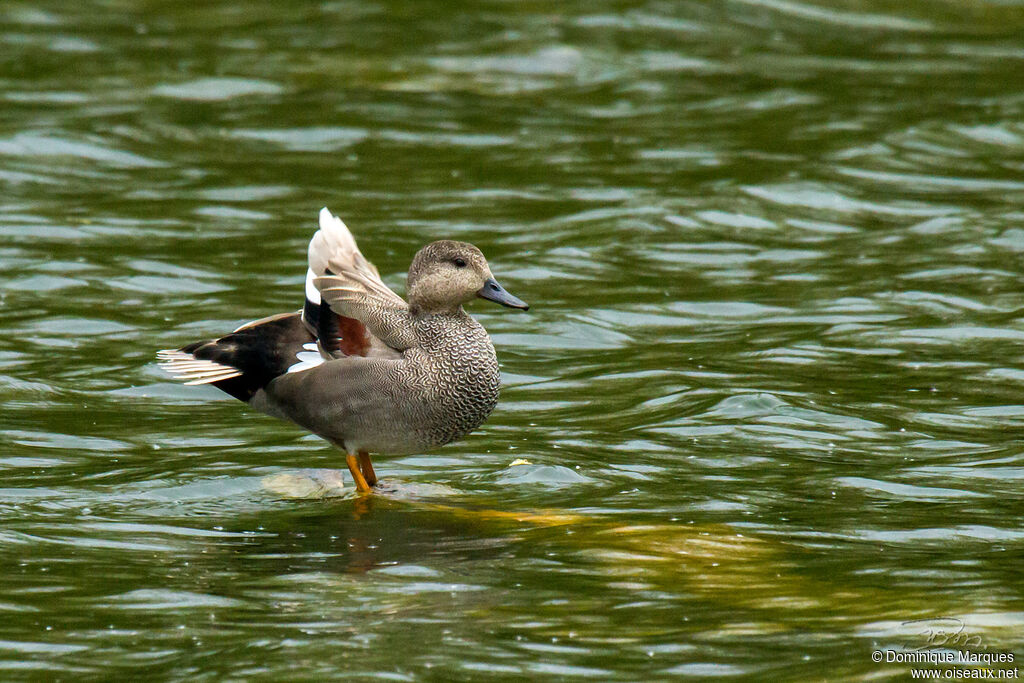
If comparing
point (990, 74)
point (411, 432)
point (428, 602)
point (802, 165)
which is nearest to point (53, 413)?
point (411, 432)

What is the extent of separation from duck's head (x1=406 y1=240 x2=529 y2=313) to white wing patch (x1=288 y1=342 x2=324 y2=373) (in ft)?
1.91

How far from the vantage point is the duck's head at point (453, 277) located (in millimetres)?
8148

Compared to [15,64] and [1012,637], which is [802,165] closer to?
[15,64]

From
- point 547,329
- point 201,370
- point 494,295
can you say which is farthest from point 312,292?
point 547,329

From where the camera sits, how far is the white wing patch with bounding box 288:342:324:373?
26.8 ft

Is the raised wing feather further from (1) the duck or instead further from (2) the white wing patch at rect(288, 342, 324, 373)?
(2) the white wing patch at rect(288, 342, 324, 373)

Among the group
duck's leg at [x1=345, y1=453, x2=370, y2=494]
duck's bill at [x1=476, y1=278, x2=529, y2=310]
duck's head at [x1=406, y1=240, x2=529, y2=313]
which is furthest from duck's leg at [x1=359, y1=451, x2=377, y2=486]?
duck's bill at [x1=476, y1=278, x2=529, y2=310]

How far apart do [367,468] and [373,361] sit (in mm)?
704

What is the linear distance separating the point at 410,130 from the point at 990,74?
252 inches

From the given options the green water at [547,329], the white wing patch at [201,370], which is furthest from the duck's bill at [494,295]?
the white wing patch at [201,370]

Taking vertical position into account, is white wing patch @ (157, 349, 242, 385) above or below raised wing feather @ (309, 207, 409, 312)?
below

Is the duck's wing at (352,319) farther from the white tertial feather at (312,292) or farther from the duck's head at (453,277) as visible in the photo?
the duck's head at (453,277)
